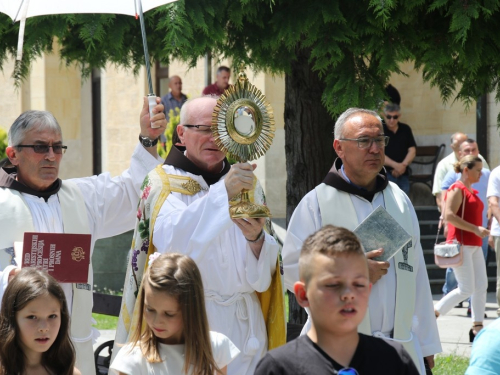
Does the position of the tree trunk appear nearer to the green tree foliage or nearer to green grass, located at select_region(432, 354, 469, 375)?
the green tree foliage

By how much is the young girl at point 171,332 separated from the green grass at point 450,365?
4.32 metres

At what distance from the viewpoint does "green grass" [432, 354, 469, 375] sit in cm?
801

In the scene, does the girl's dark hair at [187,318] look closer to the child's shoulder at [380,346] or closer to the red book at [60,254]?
the child's shoulder at [380,346]

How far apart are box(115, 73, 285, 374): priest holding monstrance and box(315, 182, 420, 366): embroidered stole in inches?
13.7

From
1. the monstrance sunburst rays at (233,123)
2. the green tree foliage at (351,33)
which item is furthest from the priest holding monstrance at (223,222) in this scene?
the green tree foliage at (351,33)

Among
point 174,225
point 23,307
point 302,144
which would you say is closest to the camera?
point 23,307

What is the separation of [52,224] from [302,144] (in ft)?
9.00

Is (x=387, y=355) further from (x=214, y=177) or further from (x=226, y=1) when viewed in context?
(x=226, y=1)

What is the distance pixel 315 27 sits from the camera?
6082 millimetres

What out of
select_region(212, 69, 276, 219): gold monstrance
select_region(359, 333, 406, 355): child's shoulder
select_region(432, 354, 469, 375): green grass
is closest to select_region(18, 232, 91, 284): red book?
select_region(212, 69, 276, 219): gold monstrance

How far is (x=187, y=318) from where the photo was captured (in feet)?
13.3

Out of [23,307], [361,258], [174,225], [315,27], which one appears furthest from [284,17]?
[361,258]

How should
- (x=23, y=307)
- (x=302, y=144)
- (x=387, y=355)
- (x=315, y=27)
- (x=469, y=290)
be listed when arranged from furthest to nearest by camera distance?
(x=469, y=290) → (x=302, y=144) → (x=315, y=27) → (x=23, y=307) → (x=387, y=355)

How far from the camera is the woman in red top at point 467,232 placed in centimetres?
1024
